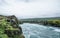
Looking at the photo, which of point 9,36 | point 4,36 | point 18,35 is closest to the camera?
point 4,36

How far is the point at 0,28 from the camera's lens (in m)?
23.5

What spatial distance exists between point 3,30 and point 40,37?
18727 mm

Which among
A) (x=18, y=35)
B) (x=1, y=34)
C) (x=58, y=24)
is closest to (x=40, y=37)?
(x=18, y=35)

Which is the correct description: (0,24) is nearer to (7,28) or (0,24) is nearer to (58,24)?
(7,28)

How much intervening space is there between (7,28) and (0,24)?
1.49m

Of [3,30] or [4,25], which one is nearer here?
[3,30]

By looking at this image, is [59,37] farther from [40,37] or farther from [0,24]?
[0,24]

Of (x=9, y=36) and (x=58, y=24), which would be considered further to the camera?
(x=58, y=24)

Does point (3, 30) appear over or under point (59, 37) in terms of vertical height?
over

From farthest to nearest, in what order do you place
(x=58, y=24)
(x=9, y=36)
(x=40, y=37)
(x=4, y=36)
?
(x=58, y=24), (x=40, y=37), (x=9, y=36), (x=4, y=36)

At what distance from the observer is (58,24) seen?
252 feet

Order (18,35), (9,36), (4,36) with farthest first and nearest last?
(18,35), (9,36), (4,36)

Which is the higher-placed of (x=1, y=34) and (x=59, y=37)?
(x=1, y=34)

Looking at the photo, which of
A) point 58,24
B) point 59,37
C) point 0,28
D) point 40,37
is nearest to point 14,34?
point 0,28
